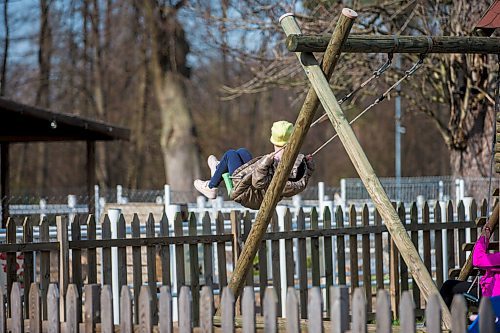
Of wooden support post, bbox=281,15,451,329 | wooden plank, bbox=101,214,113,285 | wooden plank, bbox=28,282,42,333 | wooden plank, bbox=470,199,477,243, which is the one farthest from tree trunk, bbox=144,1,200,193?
wooden plank, bbox=28,282,42,333

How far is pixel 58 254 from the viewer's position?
8.09m

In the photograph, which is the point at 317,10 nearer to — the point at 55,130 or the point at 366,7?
the point at 366,7

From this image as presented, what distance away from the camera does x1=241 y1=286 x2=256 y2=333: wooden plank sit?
4.86 m

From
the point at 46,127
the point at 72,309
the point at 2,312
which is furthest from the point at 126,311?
the point at 46,127

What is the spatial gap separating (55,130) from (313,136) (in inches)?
1144

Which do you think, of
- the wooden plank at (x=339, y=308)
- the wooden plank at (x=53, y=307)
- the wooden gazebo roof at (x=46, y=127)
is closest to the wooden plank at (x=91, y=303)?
the wooden plank at (x=53, y=307)

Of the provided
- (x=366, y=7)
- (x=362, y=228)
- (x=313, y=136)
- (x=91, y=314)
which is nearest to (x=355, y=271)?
(x=362, y=228)

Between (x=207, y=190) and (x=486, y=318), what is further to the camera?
(x=207, y=190)

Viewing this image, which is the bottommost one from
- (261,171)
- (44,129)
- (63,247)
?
(63,247)

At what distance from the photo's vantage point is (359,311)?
15.2ft

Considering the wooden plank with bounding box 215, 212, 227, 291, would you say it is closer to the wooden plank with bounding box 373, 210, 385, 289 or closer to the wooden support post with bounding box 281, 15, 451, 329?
the wooden plank with bounding box 373, 210, 385, 289

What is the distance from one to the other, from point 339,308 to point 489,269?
7.66 feet

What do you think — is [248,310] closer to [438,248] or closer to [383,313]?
[383,313]

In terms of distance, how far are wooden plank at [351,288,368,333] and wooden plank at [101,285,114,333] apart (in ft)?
4.62
